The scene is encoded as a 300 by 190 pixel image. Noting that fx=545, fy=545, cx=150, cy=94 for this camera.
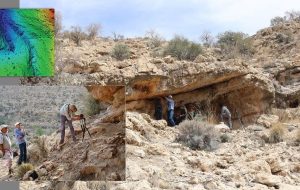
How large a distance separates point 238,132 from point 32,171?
5.84 m

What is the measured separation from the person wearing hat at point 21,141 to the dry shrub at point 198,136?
397 centimetres

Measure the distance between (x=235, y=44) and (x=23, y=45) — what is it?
11.0 metres

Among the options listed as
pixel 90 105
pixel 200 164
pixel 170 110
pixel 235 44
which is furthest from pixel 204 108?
pixel 90 105

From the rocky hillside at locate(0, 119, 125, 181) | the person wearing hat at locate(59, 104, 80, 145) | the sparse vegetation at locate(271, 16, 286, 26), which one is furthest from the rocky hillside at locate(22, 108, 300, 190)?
the sparse vegetation at locate(271, 16, 286, 26)

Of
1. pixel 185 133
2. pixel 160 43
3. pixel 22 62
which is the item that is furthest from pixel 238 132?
pixel 160 43

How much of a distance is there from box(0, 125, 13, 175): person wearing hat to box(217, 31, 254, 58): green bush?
36.3 feet

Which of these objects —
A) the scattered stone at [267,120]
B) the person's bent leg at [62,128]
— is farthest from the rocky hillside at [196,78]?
the person's bent leg at [62,128]

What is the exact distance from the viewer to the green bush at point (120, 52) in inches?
573

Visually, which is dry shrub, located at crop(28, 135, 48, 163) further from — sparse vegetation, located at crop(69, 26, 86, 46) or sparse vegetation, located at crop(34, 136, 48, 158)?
sparse vegetation, located at crop(69, 26, 86, 46)

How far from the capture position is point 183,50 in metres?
15.5

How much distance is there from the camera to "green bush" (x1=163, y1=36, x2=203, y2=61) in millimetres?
15242

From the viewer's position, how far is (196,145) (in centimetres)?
937

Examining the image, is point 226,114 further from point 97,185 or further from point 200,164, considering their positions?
point 97,185

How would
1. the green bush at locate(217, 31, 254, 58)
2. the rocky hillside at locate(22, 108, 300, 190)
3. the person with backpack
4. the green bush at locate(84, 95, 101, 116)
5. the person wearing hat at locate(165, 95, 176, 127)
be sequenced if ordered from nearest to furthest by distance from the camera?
the green bush at locate(84, 95, 101, 116) < the rocky hillside at locate(22, 108, 300, 190) < the person wearing hat at locate(165, 95, 176, 127) < the person with backpack < the green bush at locate(217, 31, 254, 58)
